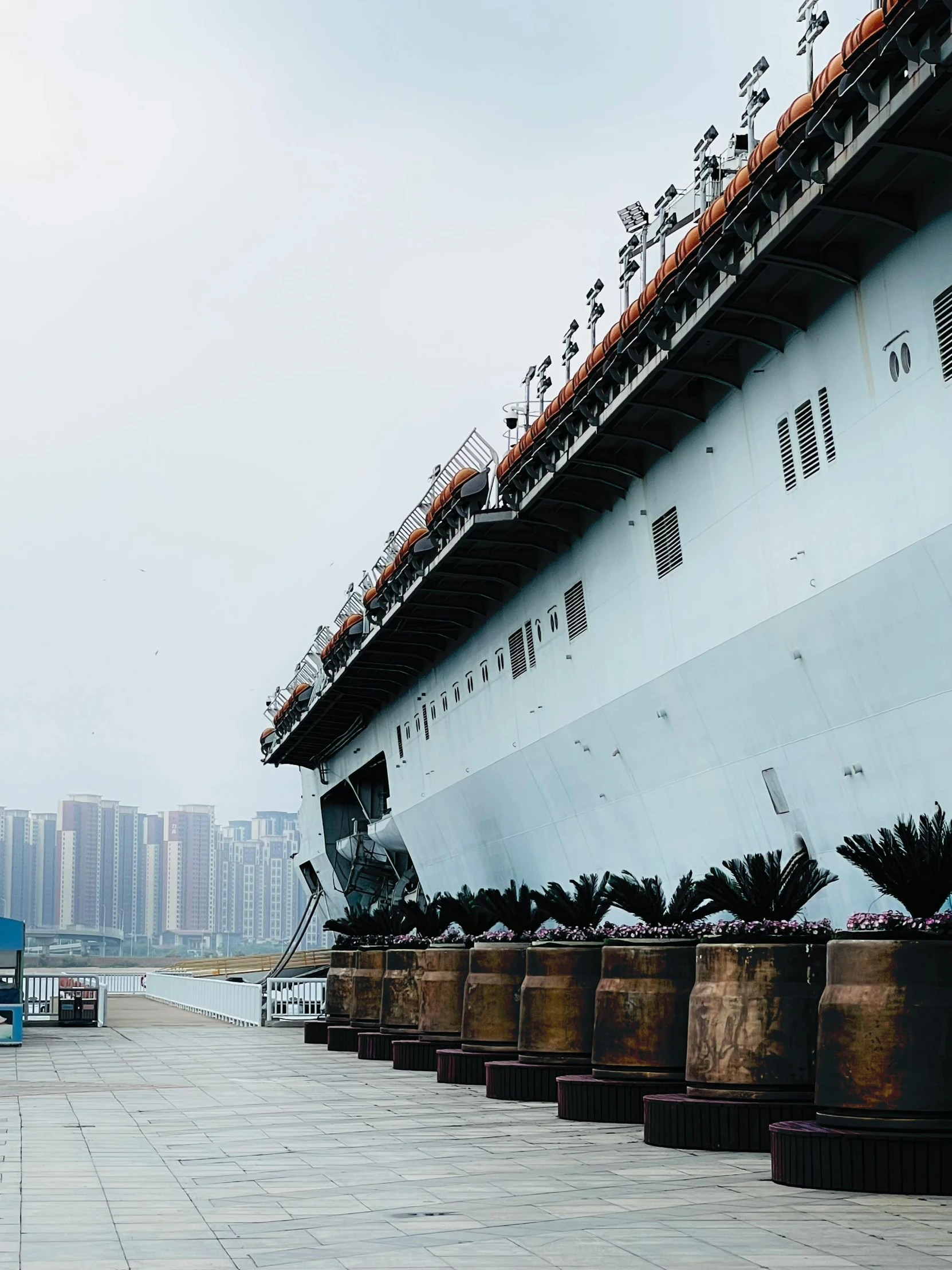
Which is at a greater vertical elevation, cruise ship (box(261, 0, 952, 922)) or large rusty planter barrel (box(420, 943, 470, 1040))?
cruise ship (box(261, 0, 952, 922))

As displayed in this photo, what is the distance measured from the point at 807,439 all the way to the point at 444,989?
35.1 ft

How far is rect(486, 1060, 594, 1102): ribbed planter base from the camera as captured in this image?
60.7ft

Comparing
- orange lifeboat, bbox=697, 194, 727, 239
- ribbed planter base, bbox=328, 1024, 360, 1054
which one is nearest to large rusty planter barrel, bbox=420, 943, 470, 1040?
ribbed planter base, bbox=328, 1024, 360, 1054

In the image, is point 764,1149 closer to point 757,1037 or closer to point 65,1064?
point 757,1037

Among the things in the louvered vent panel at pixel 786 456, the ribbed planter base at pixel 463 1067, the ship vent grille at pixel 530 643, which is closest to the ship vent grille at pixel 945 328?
the louvered vent panel at pixel 786 456

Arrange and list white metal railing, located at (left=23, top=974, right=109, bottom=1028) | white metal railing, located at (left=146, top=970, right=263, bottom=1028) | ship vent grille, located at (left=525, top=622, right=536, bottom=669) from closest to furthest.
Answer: ship vent grille, located at (left=525, top=622, right=536, bottom=669)
white metal railing, located at (left=23, top=974, right=109, bottom=1028)
white metal railing, located at (left=146, top=970, right=263, bottom=1028)

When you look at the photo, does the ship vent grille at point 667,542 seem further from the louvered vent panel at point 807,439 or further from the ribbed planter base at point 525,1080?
the ribbed planter base at point 525,1080

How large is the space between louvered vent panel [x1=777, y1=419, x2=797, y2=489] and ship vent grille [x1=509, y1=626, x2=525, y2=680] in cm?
1440

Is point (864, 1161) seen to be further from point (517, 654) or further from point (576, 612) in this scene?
point (517, 654)

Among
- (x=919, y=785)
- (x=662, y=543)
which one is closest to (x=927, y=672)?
(x=919, y=785)

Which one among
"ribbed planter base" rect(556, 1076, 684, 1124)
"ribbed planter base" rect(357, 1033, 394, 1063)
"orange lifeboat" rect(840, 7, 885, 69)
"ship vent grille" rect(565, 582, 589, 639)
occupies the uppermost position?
"orange lifeboat" rect(840, 7, 885, 69)

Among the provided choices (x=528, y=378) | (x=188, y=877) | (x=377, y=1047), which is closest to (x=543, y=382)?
(x=528, y=378)

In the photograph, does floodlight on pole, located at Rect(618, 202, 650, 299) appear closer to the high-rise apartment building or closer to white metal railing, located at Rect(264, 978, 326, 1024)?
white metal railing, located at Rect(264, 978, 326, 1024)

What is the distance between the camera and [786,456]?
63.6 feet
